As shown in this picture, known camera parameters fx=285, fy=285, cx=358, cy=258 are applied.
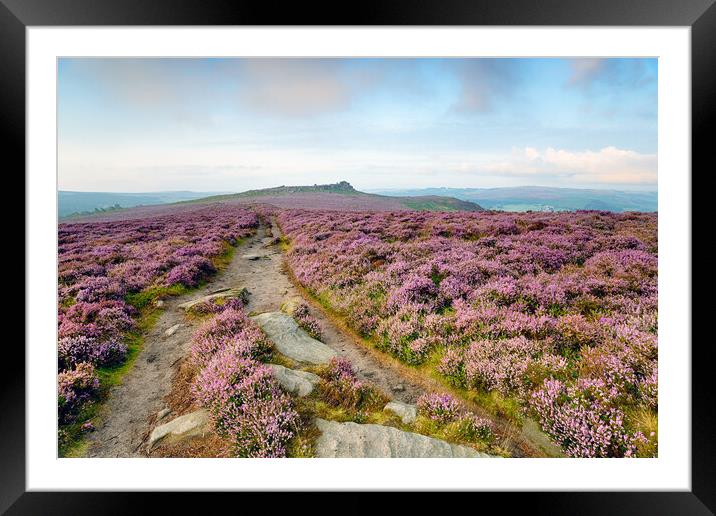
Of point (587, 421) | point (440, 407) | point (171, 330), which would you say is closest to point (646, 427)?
point (587, 421)

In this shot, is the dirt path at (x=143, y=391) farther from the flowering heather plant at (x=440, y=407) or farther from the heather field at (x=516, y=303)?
the flowering heather plant at (x=440, y=407)

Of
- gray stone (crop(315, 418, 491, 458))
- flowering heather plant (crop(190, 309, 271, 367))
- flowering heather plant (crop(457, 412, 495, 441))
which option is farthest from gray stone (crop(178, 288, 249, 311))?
flowering heather plant (crop(457, 412, 495, 441))

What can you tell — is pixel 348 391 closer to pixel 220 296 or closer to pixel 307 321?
pixel 307 321

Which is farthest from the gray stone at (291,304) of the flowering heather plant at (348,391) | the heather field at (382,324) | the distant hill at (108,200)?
the distant hill at (108,200)
